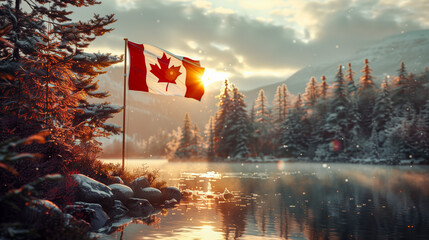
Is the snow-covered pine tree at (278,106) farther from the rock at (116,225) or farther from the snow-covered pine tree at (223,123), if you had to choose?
the rock at (116,225)

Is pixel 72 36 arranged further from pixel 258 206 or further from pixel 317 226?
pixel 317 226

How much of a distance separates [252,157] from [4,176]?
65739 mm

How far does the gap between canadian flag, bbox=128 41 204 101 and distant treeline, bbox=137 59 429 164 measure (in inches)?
2073

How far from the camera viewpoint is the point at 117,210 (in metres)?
14.9

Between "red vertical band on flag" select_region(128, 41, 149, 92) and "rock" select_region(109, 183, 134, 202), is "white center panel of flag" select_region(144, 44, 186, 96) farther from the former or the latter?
"rock" select_region(109, 183, 134, 202)

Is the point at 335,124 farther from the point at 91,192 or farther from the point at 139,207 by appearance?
the point at 91,192

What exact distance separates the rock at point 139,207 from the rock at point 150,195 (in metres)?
1.24

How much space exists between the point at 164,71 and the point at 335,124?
6121cm

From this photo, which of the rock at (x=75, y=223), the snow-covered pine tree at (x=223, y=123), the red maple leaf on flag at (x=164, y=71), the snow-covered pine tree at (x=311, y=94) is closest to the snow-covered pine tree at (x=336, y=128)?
the snow-covered pine tree at (x=311, y=94)

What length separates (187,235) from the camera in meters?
11.2

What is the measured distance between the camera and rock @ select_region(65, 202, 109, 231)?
11.2 meters

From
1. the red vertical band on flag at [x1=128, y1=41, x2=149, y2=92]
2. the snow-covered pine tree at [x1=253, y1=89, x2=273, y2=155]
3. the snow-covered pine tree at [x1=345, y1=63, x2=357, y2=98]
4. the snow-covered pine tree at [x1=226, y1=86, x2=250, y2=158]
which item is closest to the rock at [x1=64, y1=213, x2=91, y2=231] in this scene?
the red vertical band on flag at [x1=128, y1=41, x2=149, y2=92]

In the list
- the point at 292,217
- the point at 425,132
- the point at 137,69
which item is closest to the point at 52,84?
the point at 137,69

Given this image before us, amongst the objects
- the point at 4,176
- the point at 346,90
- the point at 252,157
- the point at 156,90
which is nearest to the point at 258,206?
the point at 156,90
